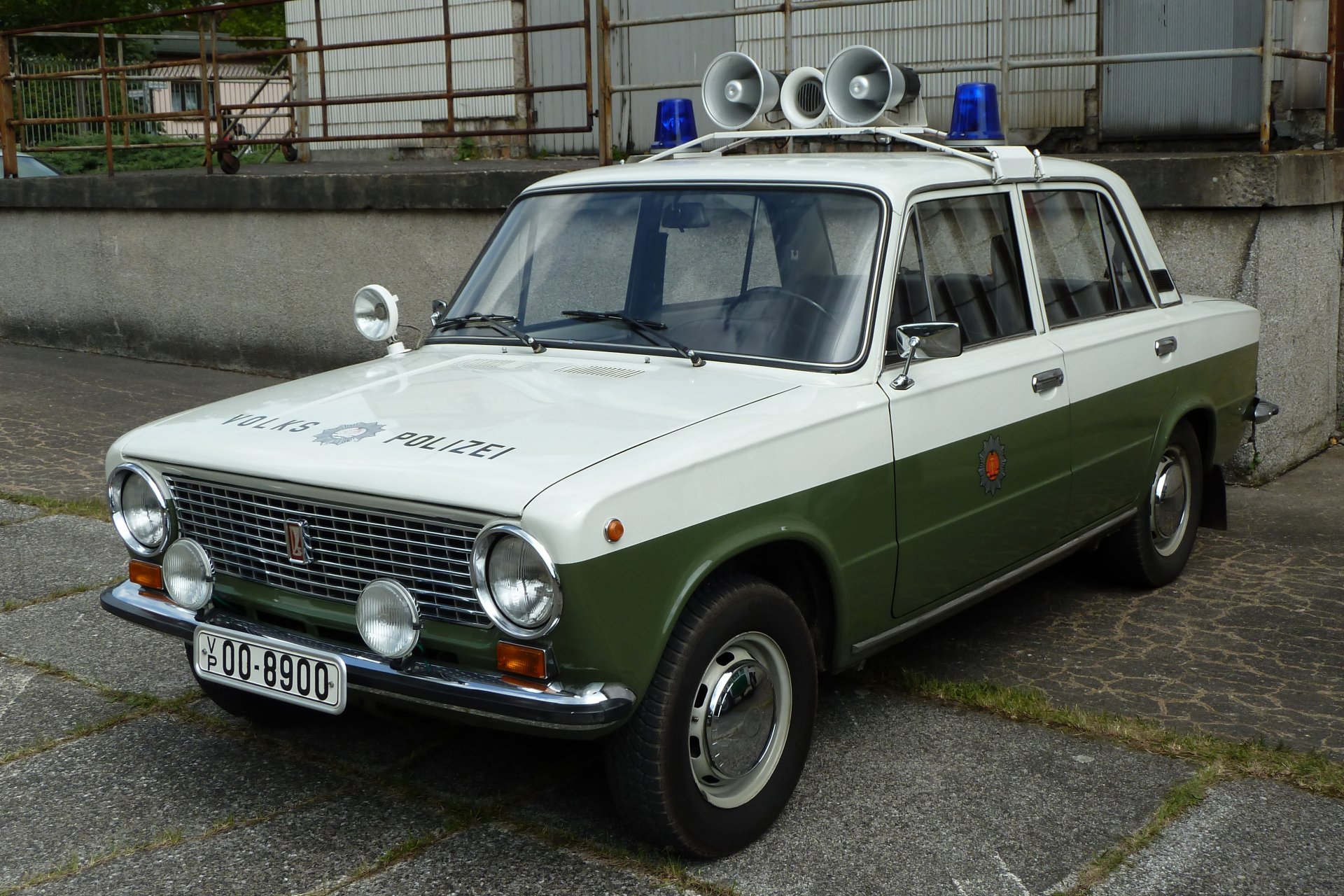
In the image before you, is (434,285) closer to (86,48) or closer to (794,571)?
(794,571)

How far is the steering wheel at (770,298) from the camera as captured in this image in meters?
4.12

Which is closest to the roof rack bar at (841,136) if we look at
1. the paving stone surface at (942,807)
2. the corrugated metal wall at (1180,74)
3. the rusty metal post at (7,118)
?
the paving stone surface at (942,807)

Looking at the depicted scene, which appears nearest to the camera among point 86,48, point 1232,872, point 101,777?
point 1232,872

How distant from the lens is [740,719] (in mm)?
3574

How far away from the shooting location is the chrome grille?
10.8ft

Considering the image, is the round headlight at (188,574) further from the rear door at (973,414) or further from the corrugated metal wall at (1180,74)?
the corrugated metal wall at (1180,74)

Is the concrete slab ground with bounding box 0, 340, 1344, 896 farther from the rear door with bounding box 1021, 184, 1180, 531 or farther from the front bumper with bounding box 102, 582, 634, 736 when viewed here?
the rear door with bounding box 1021, 184, 1180, 531

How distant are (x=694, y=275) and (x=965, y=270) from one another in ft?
2.95

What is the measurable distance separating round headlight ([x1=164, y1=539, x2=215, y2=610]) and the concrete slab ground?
2.01 ft

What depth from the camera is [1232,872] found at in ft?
11.3

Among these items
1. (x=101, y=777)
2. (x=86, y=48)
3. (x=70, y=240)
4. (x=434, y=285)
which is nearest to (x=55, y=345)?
(x=70, y=240)

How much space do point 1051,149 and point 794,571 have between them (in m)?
6.93

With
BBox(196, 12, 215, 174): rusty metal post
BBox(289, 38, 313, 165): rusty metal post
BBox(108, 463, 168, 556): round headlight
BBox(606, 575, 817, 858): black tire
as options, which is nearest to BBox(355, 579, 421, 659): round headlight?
BBox(606, 575, 817, 858): black tire

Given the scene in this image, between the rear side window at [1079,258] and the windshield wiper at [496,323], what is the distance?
1789 mm
